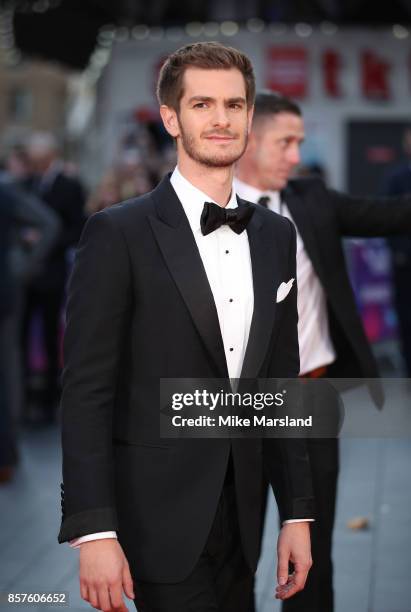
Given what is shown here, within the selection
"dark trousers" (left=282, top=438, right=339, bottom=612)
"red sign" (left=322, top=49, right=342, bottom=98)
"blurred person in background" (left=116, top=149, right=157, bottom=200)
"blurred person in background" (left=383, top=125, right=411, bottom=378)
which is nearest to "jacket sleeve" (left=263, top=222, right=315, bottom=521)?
"dark trousers" (left=282, top=438, right=339, bottom=612)

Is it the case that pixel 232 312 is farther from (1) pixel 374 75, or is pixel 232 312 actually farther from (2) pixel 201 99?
(1) pixel 374 75

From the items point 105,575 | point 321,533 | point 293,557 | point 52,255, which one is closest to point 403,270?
point 52,255

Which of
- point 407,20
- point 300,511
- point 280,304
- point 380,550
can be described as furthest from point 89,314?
point 407,20

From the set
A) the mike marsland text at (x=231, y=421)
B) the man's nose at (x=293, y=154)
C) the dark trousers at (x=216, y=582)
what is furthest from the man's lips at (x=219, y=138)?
the man's nose at (x=293, y=154)

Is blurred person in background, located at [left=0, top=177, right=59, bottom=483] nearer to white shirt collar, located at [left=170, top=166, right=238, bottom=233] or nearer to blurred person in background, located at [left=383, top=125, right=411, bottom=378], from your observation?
blurred person in background, located at [left=383, top=125, right=411, bottom=378]

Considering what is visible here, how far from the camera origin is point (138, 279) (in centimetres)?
265

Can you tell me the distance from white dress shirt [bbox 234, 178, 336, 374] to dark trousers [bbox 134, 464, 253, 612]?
4.56 ft

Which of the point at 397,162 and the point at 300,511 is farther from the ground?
the point at 397,162

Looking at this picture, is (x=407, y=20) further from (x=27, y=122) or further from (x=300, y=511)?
(x=27, y=122)

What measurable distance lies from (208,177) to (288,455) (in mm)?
769

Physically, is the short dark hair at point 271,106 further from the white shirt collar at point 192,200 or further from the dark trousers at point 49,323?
the dark trousers at point 49,323

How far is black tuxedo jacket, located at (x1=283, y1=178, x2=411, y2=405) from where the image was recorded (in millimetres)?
4160

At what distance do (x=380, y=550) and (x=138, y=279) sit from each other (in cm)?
330

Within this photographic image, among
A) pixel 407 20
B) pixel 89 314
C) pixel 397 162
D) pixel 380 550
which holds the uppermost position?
pixel 407 20
